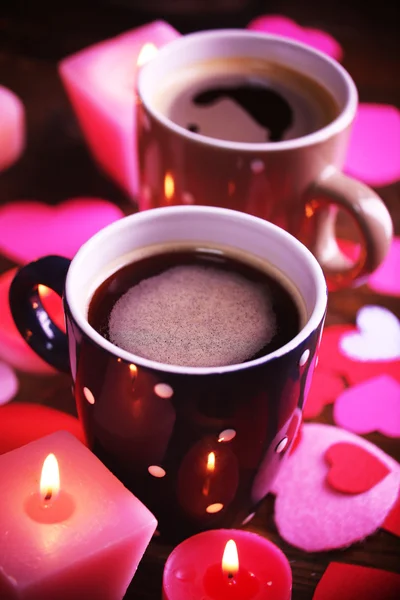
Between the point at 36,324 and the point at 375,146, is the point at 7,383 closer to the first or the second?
the point at 36,324

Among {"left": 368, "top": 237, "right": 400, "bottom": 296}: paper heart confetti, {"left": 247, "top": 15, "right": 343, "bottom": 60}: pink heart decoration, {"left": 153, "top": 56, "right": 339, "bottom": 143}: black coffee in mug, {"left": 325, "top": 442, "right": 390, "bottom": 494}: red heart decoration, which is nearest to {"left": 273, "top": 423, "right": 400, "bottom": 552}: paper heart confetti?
{"left": 325, "top": 442, "right": 390, "bottom": 494}: red heart decoration

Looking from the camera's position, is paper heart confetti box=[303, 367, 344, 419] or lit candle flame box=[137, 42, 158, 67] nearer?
paper heart confetti box=[303, 367, 344, 419]

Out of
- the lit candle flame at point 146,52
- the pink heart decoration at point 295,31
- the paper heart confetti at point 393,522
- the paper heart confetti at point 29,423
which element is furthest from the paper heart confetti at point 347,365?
the pink heart decoration at point 295,31

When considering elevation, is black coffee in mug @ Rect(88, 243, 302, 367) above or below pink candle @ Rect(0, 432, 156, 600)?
above

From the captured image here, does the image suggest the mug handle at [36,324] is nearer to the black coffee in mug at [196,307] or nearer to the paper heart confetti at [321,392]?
the black coffee in mug at [196,307]

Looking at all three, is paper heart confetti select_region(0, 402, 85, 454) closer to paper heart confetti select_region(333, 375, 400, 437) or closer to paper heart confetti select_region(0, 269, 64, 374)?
paper heart confetti select_region(0, 269, 64, 374)

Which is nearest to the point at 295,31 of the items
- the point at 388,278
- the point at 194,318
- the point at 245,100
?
the point at 245,100

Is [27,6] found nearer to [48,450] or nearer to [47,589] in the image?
[48,450]
